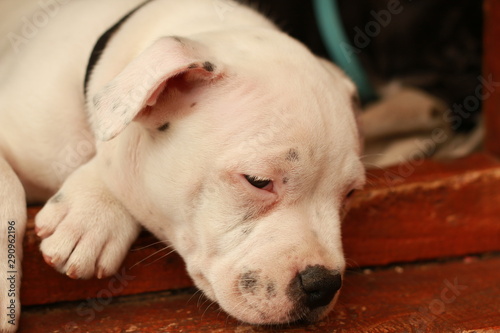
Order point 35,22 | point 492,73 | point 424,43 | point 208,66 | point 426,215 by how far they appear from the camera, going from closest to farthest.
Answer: point 208,66 → point 426,215 → point 35,22 → point 492,73 → point 424,43

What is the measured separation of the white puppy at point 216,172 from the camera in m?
2.05

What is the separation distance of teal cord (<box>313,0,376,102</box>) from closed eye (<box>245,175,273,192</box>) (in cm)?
275

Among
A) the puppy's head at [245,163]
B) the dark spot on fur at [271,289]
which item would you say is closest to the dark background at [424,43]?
the puppy's head at [245,163]

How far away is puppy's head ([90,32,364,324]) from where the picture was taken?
2035mm

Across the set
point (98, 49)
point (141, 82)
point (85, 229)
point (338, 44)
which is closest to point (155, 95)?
point (141, 82)

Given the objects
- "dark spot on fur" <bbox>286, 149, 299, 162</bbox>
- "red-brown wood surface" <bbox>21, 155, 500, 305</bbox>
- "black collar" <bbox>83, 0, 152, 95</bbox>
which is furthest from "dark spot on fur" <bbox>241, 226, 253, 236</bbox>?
"black collar" <bbox>83, 0, 152, 95</bbox>

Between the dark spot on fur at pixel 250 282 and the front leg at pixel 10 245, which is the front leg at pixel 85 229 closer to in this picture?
the front leg at pixel 10 245

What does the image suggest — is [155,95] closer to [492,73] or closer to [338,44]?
[492,73]

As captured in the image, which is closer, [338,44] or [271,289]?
[271,289]

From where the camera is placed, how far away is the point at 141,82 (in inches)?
78.5

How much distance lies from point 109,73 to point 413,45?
3615 mm

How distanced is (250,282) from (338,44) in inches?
122

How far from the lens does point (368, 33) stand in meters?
5.33

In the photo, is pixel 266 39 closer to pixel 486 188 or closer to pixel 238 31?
pixel 238 31
